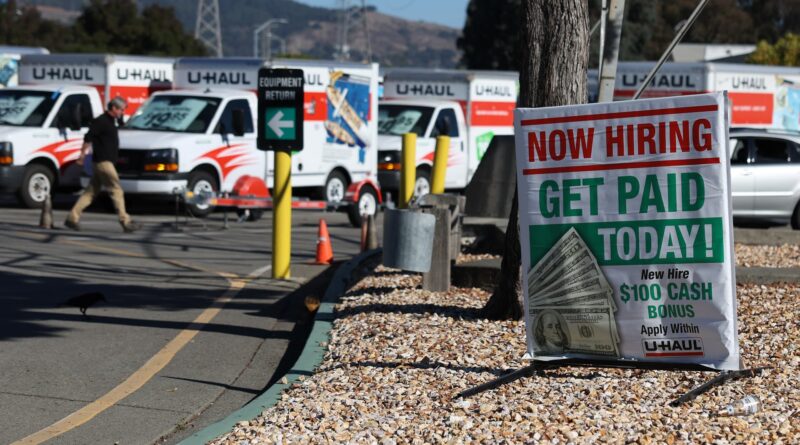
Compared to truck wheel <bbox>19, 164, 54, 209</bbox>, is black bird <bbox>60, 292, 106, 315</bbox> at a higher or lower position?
lower

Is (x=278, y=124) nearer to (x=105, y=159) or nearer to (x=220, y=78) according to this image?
(x=105, y=159)

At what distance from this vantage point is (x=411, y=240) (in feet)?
33.4

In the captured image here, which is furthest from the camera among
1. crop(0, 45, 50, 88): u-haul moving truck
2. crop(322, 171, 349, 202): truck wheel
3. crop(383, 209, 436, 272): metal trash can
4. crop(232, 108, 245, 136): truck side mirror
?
crop(0, 45, 50, 88): u-haul moving truck

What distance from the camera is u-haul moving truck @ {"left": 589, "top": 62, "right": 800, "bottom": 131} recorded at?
86.8 ft

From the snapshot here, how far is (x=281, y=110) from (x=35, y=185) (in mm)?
10036

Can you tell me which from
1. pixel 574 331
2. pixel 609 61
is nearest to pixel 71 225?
pixel 609 61

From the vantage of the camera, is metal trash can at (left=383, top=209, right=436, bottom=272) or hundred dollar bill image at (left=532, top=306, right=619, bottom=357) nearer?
hundred dollar bill image at (left=532, top=306, right=619, bottom=357)

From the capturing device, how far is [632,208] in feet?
21.2

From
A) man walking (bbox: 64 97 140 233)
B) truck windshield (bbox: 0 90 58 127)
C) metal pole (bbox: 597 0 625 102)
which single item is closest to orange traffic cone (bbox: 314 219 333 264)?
man walking (bbox: 64 97 140 233)

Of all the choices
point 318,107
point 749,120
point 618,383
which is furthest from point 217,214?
point 618,383

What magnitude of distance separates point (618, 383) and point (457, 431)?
1.27 metres

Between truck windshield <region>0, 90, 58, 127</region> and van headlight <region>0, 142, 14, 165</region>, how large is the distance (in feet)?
3.67

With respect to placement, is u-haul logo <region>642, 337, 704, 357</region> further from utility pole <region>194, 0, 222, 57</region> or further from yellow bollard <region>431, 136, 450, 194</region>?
utility pole <region>194, 0, 222, 57</region>

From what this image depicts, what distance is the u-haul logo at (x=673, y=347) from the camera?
6.41 m
